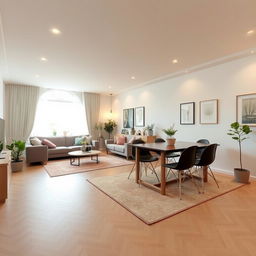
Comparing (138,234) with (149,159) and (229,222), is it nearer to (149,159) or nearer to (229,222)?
(229,222)

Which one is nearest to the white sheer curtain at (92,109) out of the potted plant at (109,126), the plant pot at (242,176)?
the potted plant at (109,126)

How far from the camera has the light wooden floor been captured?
5.32ft

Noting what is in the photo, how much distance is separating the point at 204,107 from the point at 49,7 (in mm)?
4050

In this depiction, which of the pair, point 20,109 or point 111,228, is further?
point 20,109

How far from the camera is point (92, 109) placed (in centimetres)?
787

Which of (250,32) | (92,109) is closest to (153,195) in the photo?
(250,32)

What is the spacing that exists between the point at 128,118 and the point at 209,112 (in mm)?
3638

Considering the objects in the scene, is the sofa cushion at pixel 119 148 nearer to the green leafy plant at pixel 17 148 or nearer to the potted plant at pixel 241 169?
the green leafy plant at pixel 17 148

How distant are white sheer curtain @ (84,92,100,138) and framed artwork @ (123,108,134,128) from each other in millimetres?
1433

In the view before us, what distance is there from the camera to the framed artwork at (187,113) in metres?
4.80

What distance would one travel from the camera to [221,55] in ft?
12.4

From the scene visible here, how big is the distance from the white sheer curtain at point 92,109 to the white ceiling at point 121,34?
294 centimetres

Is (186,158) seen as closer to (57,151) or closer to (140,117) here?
(140,117)

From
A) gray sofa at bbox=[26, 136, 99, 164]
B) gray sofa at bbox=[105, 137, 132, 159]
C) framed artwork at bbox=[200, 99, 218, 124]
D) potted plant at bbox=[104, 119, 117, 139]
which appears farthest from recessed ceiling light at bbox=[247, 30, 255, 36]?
potted plant at bbox=[104, 119, 117, 139]
